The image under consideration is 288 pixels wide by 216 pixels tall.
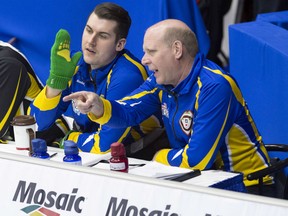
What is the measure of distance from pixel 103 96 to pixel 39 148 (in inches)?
34.3

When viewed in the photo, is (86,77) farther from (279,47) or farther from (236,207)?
(236,207)

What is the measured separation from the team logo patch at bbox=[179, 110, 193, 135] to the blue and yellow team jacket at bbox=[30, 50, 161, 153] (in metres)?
0.42

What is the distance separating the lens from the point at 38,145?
354 centimetres

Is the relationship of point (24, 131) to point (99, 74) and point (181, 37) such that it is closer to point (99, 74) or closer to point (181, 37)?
point (99, 74)

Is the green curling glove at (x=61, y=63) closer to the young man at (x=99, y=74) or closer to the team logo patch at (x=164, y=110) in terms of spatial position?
the young man at (x=99, y=74)

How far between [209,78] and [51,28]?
2.69 m

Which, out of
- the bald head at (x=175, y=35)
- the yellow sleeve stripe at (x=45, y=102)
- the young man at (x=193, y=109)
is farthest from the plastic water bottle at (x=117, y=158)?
the yellow sleeve stripe at (x=45, y=102)

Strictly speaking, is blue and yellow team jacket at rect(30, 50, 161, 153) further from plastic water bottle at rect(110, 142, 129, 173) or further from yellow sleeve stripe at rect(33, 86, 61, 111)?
plastic water bottle at rect(110, 142, 129, 173)

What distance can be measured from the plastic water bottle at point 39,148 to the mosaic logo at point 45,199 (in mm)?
370

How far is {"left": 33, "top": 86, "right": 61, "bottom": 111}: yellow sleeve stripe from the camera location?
14.2 ft

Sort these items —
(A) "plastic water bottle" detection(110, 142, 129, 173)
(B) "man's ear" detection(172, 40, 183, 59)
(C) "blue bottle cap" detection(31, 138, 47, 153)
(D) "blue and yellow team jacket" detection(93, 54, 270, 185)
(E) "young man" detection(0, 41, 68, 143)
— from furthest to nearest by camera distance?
(E) "young man" detection(0, 41, 68, 143), (B) "man's ear" detection(172, 40, 183, 59), (D) "blue and yellow team jacket" detection(93, 54, 270, 185), (C) "blue bottle cap" detection(31, 138, 47, 153), (A) "plastic water bottle" detection(110, 142, 129, 173)

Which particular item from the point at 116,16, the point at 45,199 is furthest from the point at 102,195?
the point at 116,16

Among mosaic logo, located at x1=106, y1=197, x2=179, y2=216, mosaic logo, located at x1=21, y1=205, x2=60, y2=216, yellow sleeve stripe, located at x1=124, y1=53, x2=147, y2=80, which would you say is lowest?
mosaic logo, located at x1=21, y1=205, x2=60, y2=216

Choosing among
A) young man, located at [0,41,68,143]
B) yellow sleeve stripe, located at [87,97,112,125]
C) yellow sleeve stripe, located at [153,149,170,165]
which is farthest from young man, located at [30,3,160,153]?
yellow sleeve stripe, located at [153,149,170,165]
